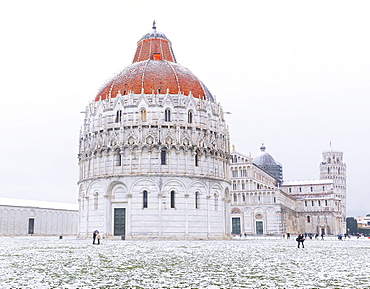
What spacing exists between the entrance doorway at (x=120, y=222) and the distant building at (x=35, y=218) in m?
42.4

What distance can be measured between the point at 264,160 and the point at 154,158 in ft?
292

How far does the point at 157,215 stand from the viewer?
51.4 m

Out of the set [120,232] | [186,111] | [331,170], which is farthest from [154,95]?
[331,170]

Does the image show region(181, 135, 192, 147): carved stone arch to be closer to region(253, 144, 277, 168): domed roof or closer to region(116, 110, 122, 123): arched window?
region(116, 110, 122, 123): arched window

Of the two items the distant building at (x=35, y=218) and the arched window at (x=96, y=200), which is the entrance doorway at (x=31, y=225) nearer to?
the distant building at (x=35, y=218)

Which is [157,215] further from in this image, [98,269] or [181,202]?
[98,269]

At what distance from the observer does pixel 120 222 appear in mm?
52688

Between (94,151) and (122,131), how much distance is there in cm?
487

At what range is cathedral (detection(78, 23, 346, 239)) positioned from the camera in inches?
2039

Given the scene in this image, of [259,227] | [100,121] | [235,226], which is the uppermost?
[100,121]

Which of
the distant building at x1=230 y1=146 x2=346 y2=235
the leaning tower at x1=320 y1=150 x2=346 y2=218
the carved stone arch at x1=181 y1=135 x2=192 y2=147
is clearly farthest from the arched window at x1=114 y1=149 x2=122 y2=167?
the leaning tower at x1=320 y1=150 x2=346 y2=218

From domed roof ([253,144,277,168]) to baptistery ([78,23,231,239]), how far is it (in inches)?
3121

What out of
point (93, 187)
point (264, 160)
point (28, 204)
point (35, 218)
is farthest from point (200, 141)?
point (264, 160)

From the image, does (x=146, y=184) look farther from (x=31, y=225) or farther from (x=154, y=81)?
(x=31, y=225)
